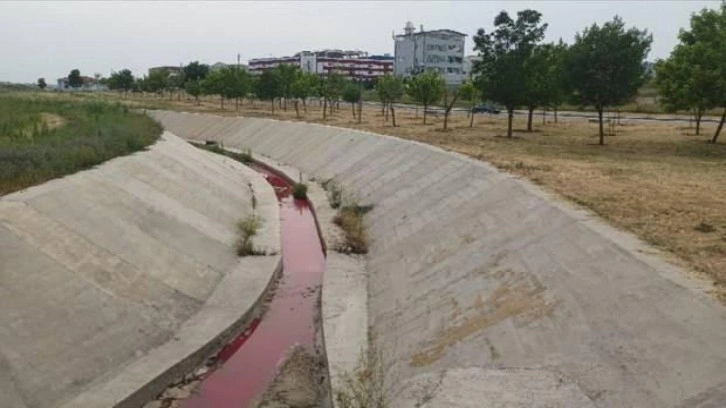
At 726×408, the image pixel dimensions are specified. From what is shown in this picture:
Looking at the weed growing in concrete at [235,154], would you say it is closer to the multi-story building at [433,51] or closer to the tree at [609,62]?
the tree at [609,62]

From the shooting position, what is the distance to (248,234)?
81.3 feet

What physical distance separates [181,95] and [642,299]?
4852 inches

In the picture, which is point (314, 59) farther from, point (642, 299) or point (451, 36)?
point (642, 299)

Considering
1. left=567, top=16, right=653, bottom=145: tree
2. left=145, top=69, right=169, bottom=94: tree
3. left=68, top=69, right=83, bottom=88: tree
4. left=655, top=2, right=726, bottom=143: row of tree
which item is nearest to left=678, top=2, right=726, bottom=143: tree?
left=655, top=2, right=726, bottom=143: row of tree

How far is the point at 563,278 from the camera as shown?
13102 mm

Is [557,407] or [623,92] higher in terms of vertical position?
[623,92]

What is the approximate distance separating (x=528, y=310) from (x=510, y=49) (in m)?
29.1

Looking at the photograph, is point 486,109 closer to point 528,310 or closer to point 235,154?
point 235,154

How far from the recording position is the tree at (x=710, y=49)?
29406mm

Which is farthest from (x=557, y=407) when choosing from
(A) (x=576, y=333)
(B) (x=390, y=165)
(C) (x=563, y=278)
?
(B) (x=390, y=165)

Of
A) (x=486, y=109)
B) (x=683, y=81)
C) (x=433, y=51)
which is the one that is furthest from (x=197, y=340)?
(x=433, y=51)

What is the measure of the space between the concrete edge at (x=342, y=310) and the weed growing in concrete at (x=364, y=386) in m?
0.13

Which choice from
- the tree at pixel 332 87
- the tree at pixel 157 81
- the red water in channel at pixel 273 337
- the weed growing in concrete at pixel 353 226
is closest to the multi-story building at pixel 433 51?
the tree at pixel 157 81

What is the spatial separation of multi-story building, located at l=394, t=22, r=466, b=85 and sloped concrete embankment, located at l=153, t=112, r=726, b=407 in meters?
116
